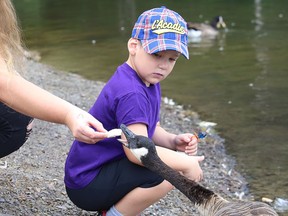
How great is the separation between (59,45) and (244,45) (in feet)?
16.4

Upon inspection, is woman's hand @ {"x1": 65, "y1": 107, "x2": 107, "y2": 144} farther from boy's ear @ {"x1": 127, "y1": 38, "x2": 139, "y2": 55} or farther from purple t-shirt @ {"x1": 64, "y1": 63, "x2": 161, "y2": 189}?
boy's ear @ {"x1": 127, "y1": 38, "x2": 139, "y2": 55}

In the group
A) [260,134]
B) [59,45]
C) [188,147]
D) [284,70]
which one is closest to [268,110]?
[260,134]

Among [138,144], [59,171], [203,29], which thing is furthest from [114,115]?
[203,29]

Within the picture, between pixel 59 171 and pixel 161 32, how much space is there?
208 centimetres

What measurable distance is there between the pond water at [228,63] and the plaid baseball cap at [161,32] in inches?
105

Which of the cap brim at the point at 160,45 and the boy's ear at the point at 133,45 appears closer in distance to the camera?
the cap brim at the point at 160,45

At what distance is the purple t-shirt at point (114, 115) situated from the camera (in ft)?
10.5

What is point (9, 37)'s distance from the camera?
323 cm

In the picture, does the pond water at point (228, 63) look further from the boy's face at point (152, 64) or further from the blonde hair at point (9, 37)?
the blonde hair at point (9, 37)

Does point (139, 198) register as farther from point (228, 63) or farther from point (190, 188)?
point (228, 63)

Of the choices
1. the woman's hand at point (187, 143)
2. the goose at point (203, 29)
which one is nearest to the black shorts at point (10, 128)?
the woman's hand at point (187, 143)

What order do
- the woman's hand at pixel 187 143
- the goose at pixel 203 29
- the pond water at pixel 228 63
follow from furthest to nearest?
the goose at pixel 203 29, the pond water at pixel 228 63, the woman's hand at pixel 187 143

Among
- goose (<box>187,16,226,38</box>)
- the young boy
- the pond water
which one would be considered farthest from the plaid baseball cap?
goose (<box>187,16,226,38</box>)

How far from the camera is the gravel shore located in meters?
3.98
